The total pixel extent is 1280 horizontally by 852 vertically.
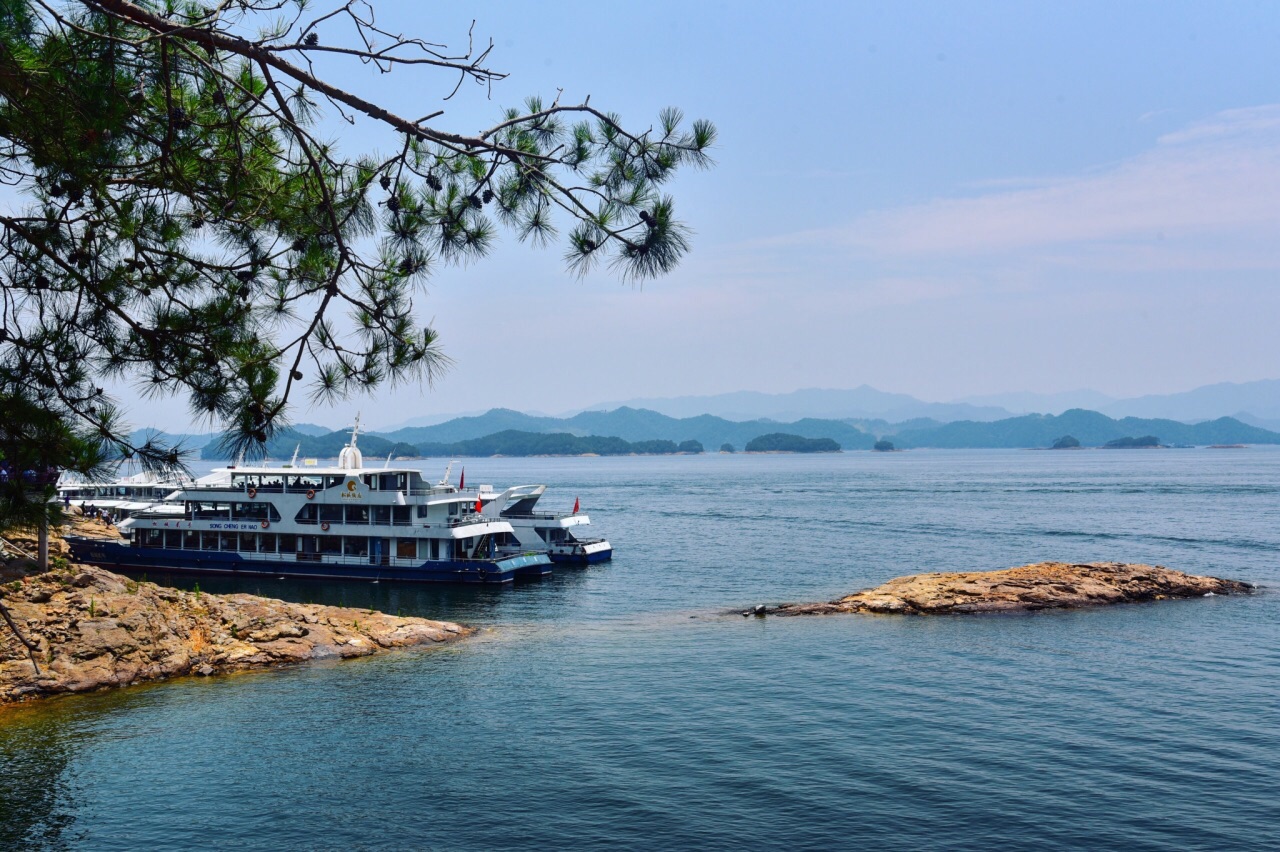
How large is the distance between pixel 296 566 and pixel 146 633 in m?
21.8

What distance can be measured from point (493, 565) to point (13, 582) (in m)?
23.6

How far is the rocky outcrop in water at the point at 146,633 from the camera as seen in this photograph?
80.9 feet

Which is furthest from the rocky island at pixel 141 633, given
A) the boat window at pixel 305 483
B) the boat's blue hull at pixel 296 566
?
the boat window at pixel 305 483

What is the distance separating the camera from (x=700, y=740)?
21766 mm

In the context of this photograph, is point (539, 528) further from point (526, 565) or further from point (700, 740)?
point (700, 740)

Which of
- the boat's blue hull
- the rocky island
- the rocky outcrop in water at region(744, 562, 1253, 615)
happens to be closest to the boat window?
the boat's blue hull

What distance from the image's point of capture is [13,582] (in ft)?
85.3

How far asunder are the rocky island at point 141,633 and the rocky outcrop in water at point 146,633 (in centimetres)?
3

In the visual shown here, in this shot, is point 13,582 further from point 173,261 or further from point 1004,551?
point 1004,551

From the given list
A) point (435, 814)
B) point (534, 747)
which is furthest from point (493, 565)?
point (435, 814)

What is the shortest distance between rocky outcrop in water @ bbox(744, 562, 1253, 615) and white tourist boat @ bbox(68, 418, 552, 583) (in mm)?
16962

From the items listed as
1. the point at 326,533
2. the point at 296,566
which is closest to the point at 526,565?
the point at 326,533

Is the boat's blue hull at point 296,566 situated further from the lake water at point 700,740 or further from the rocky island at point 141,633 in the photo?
the rocky island at point 141,633

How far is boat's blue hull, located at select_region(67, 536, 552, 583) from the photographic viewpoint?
1853 inches
